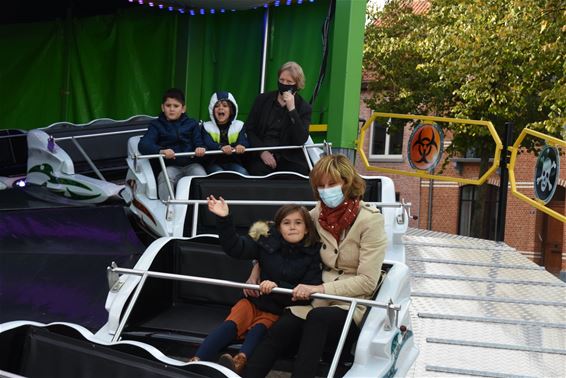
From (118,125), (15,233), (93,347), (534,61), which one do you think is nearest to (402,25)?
(534,61)

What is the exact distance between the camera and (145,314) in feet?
12.1

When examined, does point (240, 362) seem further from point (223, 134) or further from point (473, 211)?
point (473, 211)

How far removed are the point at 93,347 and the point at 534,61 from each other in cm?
1243

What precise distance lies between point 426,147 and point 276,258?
6623 mm

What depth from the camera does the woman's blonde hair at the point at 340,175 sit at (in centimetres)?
334

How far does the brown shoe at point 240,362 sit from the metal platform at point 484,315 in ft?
4.24

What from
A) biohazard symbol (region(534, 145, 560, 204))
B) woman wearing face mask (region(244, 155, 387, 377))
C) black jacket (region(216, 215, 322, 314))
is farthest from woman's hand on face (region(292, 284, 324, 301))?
biohazard symbol (region(534, 145, 560, 204))

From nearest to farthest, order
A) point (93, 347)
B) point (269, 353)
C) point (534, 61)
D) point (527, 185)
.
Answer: point (93, 347)
point (269, 353)
point (534, 61)
point (527, 185)

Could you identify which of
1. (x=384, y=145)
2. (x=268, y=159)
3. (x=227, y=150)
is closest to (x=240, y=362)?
(x=227, y=150)

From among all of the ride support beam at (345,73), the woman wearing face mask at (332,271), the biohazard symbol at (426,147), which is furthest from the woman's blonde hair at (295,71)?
the biohazard symbol at (426,147)

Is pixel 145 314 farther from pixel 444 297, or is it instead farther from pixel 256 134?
pixel 256 134

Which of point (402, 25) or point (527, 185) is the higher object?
point (402, 25)

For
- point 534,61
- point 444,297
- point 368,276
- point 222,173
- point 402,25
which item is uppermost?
point 402,25

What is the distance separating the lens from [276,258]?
3449 mm
